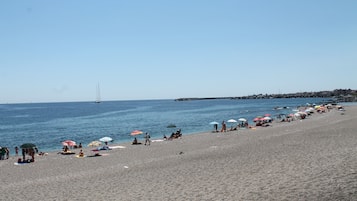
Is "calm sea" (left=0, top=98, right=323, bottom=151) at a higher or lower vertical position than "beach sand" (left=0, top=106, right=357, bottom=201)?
lower

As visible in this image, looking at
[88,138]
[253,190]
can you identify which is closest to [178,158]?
[253,190]

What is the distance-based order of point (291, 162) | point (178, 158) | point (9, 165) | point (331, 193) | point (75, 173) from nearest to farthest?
point (331, 193)
point (291, 162)
point (75, 173)
point (178, 158)
point (9, 165)

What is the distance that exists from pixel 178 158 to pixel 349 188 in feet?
41.0

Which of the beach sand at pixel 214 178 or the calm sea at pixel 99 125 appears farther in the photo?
the calm sea at pixel 99 125

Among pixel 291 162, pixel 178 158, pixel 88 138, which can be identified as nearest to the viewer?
pixel 291 162

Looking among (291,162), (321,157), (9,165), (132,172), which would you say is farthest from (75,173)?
(321,157)

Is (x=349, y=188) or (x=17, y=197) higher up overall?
(x=349, y=188)

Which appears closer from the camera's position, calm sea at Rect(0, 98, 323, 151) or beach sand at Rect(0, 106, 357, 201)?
beach sand at Rect(0, 106, 357, 201)

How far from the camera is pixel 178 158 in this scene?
21.6 metres

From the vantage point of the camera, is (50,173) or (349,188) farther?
(50,173)

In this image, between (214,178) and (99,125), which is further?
(99,125)

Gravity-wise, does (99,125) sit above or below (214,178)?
below

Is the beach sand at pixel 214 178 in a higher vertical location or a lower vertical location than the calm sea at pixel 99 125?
higher

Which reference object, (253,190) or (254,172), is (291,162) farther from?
(253,190)
